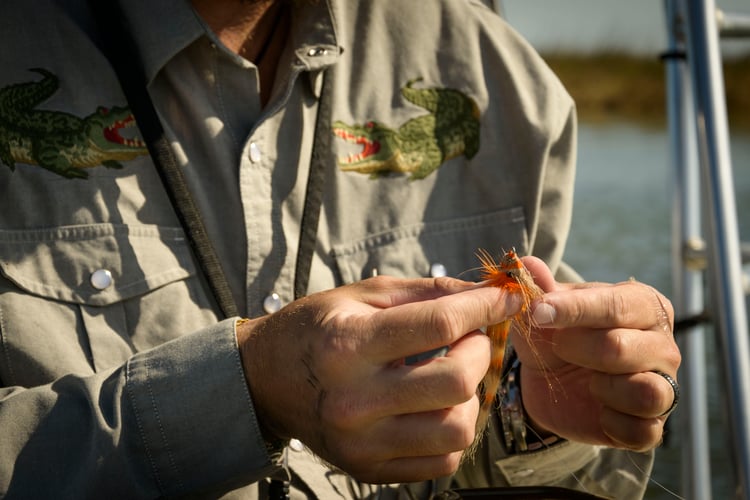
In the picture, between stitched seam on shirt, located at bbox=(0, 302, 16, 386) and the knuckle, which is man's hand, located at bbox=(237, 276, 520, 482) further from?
stitched seam on shirt, located at bbox=(0, 302, 16, 386)

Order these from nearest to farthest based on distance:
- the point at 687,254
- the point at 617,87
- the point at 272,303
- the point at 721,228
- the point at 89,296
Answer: the point at 89,296, the point at 272,303, the point at 721,228, the point at 687,254, the point at 617,87

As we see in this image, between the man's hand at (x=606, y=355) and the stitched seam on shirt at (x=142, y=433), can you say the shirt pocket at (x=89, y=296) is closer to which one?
the stitched seam on shirt at (x=142, y=433)

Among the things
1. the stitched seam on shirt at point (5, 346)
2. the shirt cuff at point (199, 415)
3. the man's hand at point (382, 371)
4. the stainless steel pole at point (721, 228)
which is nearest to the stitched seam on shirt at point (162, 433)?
the shirt cuff at point (199, 415)

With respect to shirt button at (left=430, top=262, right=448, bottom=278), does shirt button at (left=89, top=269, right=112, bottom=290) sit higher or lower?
higher

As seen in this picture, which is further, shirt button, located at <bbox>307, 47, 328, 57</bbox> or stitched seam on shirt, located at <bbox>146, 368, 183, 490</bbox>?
shirt button, located at <bbox>307, 47, 328, 57</bbox>

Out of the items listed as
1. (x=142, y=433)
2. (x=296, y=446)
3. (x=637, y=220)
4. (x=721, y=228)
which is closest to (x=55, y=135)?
(x=142, y=433)

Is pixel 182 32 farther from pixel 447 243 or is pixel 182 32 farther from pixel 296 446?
pixel 296 446

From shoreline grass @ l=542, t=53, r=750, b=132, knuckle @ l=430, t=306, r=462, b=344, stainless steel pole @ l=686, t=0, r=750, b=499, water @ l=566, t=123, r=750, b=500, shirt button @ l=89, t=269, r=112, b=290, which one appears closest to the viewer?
knuckle @ l=430, t=306, r=462, b=344

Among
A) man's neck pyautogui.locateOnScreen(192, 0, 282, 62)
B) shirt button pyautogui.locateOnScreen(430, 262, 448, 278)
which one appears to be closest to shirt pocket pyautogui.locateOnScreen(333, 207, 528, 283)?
shirt button pyautogui.locateOnScreen(430, 262, 448, 278)
